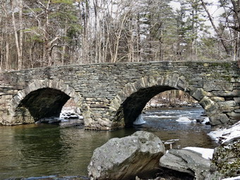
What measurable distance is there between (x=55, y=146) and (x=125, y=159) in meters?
4.01

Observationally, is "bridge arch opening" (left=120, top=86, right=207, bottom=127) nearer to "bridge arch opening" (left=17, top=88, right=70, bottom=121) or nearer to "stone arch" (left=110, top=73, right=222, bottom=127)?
"stone arch" (left=110, top=73, right=222, bottom=127)

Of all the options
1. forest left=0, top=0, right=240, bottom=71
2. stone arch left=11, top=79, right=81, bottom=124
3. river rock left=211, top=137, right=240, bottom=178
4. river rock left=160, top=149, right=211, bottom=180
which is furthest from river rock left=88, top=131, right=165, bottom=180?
forest left=0, top=0, right=240, bottom=71

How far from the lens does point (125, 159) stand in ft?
15.4

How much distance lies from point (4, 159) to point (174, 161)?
412 centimetres

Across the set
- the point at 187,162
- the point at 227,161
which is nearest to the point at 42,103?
the point at 187,162

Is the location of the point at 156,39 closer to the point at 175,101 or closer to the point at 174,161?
the point at 175,101

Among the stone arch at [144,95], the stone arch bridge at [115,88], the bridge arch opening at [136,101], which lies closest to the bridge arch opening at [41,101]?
the stone arch bridge at [115,88]

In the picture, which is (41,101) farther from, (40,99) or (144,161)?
(144,161)

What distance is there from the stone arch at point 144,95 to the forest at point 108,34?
8372 millimetres

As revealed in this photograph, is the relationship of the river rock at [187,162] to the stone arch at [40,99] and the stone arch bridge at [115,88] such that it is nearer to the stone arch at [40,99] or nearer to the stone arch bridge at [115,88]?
the stone arch bridge at [115,88]

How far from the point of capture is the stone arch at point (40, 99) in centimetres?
1095

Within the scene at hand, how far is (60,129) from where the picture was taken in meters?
11.6

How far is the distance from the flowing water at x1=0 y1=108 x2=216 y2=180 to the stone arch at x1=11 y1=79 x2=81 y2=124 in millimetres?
1099

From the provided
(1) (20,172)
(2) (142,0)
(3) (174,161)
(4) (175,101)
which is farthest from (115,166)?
(4) (175,101)
